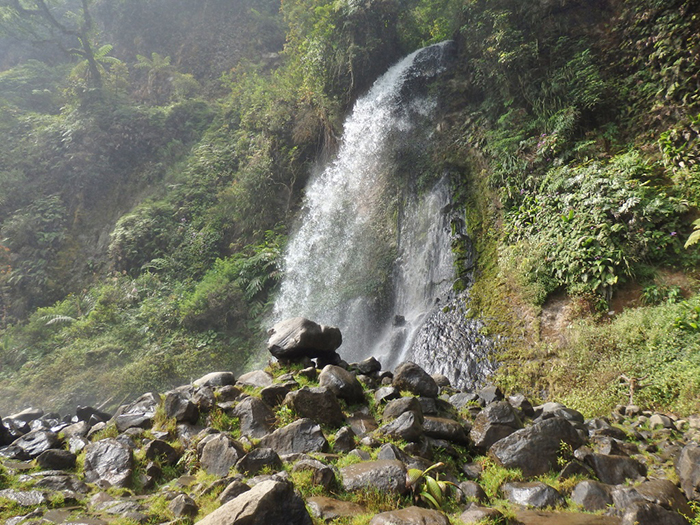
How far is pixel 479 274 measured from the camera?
8742 mm

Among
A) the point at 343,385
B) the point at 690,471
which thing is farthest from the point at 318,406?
the point at 690,471

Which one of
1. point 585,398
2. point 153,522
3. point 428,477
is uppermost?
point 153,522

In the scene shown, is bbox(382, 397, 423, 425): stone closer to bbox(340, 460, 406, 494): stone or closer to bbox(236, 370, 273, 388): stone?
bbox(340, 460, 406, 494): stone

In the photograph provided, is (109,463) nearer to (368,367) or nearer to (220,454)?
(220,454)

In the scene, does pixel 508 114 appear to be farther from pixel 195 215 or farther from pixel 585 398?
pixel 195 215

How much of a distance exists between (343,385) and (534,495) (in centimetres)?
263

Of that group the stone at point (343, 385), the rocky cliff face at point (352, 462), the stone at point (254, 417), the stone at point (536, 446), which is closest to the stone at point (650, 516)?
the rocky cliff face at point (352, 462)

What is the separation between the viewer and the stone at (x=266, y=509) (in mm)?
2533

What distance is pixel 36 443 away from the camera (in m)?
5.21

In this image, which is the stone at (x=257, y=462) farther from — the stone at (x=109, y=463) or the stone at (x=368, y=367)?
the stone at (x=368, y=367)

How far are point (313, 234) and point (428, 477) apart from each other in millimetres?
10431

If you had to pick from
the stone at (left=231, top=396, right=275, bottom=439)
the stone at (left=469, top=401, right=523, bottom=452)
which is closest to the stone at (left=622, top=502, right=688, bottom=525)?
the stone at (left=469, top=401, right=523, bottom=452)

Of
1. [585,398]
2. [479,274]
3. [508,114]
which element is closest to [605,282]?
[585,398]

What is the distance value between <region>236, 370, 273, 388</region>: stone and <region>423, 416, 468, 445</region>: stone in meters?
2.68
